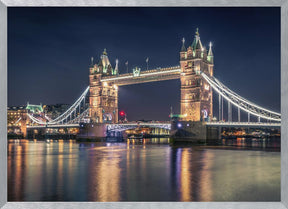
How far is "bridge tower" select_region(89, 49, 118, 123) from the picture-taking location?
1843 inches

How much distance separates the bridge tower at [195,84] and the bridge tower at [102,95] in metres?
15.3

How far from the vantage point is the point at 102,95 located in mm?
46594

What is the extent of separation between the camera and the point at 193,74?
1356 inches

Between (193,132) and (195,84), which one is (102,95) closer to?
(195,84)

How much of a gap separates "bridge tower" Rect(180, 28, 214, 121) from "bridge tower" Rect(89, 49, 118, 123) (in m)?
15.3

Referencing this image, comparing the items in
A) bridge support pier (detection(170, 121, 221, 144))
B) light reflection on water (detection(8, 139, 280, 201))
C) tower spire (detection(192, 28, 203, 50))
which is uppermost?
tower spire (detection(192, 28, 203, 50))

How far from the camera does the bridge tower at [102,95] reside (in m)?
46.8

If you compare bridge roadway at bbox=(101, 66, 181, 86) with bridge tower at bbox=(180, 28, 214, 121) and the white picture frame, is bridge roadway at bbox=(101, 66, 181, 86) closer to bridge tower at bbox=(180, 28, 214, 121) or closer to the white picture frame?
bridge tower at bbox=(180, 28, 214, 121)

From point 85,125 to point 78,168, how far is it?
102 feet

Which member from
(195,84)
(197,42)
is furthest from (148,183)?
(197,42)

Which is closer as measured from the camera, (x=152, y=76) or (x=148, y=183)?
(x=148, y=183)

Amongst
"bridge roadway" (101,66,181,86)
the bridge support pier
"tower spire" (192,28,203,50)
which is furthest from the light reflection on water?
"bridge roadway" (101,66,181,86)

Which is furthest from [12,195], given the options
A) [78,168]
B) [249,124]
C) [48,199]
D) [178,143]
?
[178,143]

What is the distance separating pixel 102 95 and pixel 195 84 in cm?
1699
